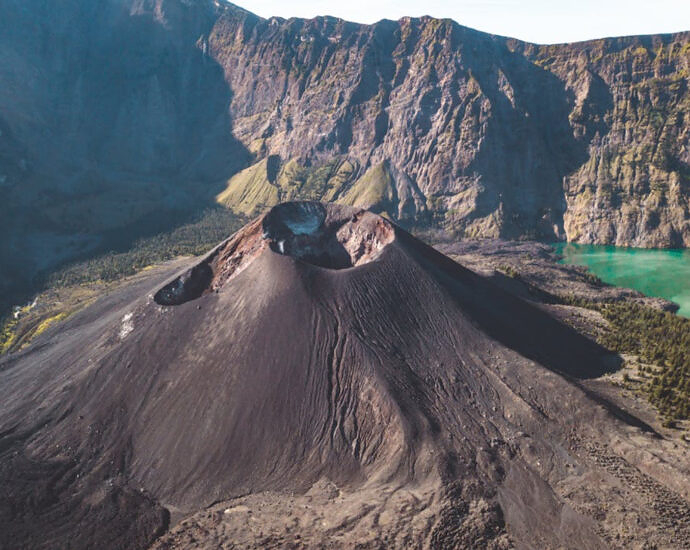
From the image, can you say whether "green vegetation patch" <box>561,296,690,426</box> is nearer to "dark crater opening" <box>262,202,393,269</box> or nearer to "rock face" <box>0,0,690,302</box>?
"dark crater opening" <box>262,202,393,269</box>

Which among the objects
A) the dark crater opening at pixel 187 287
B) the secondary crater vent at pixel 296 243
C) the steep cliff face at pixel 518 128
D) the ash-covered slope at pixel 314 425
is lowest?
the ash-covered slope at pixel 314 425

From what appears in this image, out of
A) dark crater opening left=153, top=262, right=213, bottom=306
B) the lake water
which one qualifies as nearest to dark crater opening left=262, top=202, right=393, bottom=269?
dark crater opening left=153, top=262, right=213, bottom=306

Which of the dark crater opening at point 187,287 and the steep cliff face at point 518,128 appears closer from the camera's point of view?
the dark crater opening at point 187,287

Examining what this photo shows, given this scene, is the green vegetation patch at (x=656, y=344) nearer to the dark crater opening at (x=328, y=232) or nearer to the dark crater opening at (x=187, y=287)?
the dark crater opening at (x=328, y=232)

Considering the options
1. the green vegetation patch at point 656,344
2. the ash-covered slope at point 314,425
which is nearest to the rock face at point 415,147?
the green vegetation patch at point 656,344

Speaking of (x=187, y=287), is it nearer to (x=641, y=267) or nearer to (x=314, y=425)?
(x=314, y=425)

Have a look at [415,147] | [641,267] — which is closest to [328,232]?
[641,267]
